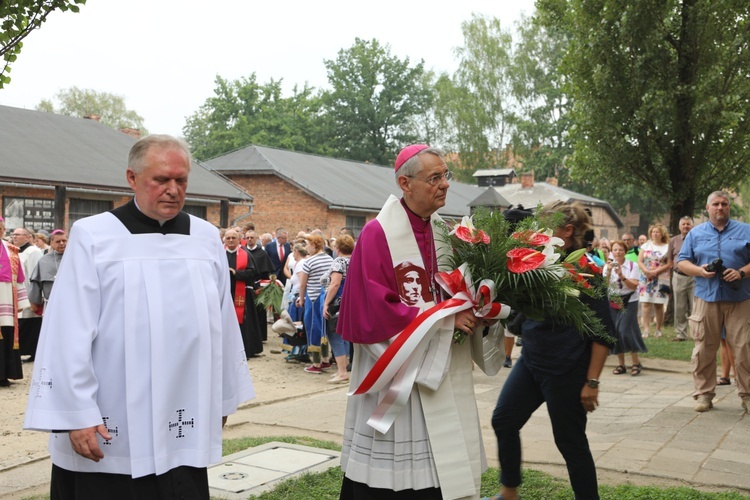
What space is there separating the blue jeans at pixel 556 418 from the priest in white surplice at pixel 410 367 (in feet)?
2.46

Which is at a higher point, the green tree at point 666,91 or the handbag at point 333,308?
the green tree at point 666,91

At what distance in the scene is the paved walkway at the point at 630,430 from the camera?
609 centimetres

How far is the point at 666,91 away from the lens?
16.7 meters

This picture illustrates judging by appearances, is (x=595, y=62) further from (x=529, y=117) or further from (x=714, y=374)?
(x=529, y=117)

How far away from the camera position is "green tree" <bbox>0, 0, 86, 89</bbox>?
519 cm

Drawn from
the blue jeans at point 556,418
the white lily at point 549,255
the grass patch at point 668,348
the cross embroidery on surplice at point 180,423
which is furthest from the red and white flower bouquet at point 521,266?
the grass patch at point 668,348

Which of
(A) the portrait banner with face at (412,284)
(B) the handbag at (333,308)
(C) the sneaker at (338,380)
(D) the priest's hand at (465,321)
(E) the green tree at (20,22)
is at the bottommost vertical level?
(C) the sneaker at (338,380)

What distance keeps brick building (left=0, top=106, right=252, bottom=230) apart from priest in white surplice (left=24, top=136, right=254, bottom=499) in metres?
19.7

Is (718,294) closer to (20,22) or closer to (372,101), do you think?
(20,22)

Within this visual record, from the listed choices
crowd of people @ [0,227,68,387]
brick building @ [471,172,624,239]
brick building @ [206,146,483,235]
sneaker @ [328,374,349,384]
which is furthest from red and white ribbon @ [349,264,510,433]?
brick building @ [471,172,624,239]

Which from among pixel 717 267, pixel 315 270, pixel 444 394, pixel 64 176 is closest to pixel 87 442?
pixel 444 394

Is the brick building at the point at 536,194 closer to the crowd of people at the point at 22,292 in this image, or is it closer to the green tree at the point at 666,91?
the green tree at the point at 666,91

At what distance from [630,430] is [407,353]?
458cm

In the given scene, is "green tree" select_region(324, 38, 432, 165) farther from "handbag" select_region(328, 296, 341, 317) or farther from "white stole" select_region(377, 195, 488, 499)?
"white stole" select_region(377, 195, 488, 499)
